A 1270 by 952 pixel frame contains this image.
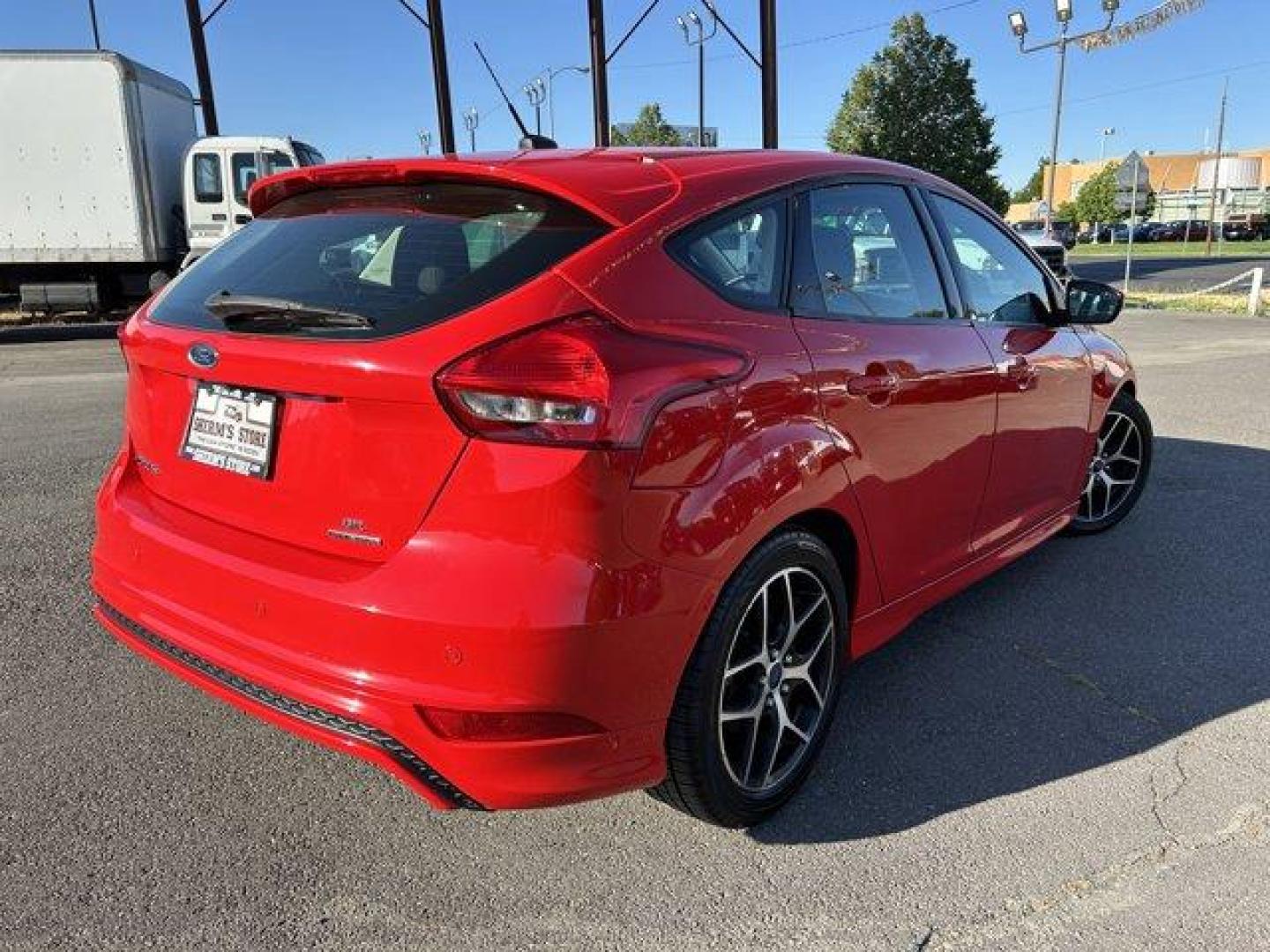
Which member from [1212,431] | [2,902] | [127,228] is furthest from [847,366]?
[127,228]

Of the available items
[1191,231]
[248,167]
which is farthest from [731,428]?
[1191,231]

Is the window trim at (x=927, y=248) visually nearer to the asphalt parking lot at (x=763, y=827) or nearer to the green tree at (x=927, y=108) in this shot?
the asphalt parking lot at (x=763, y=827)

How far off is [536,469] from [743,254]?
906 mm

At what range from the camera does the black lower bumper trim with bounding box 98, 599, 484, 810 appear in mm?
2113

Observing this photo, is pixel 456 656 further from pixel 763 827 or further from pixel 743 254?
pixel 743 254

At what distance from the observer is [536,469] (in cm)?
199

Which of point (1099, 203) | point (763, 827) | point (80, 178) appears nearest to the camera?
point (763, 827)

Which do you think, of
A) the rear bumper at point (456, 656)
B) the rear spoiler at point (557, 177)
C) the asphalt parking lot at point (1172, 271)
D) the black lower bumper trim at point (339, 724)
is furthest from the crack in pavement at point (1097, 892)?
the asphalt parking lot at point (1172, 271)

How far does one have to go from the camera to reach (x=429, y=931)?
2.21 meters

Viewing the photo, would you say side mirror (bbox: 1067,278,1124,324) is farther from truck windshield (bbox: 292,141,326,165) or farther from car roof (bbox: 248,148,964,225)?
truck windshield (bbox: 292,141,326,165)

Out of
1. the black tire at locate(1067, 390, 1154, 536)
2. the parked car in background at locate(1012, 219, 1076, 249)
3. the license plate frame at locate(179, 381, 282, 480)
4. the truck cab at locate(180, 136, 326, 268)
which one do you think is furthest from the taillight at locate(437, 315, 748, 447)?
the truck cab at locate(180, 136, 326, 268)

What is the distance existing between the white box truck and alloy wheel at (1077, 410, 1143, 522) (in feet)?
43.5

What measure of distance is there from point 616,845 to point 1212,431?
6.46 meters

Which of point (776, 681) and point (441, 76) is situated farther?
point (441, 76)
